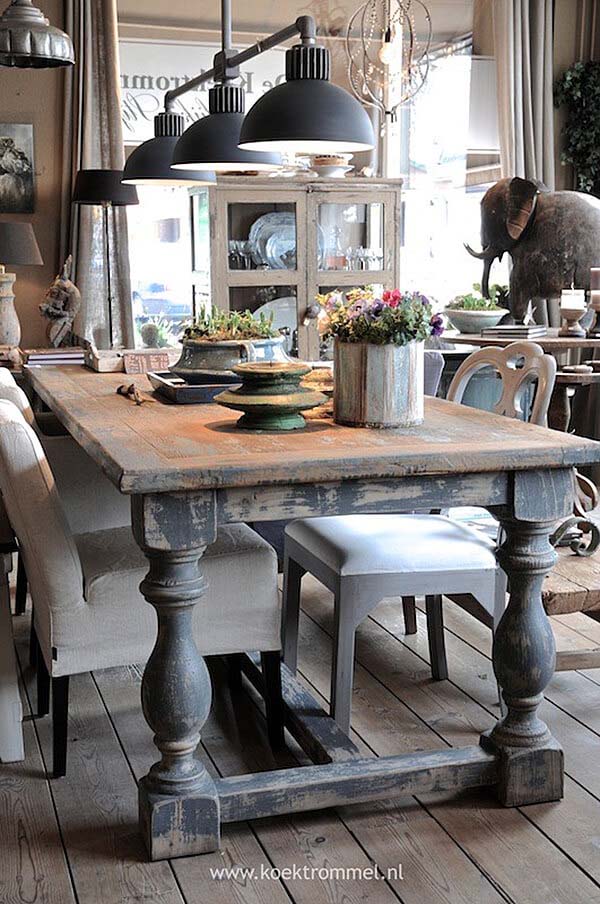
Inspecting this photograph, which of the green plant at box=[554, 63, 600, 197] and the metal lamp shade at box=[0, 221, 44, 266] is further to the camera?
the green plant at box=[554, 63, 600, 197]

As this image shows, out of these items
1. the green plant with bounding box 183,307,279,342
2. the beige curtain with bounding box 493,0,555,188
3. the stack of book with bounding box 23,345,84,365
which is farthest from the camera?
the beige curtain with bounding box 493,0,555,188

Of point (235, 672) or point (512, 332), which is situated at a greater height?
Answer: point (512, 332)

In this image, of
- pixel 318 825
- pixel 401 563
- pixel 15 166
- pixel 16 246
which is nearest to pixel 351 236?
pixel 15 166

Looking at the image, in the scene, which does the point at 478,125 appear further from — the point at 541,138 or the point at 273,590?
the point at 273,590

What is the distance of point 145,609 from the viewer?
254 centimetres

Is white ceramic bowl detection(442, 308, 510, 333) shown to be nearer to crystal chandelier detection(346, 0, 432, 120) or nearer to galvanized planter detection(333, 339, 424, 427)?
crystal chandelier detection(346, 0, 432, 120)

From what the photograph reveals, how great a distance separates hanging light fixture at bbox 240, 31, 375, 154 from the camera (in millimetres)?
2541

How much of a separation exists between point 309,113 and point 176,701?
134cm

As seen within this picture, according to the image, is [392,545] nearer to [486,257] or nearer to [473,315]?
[473,315]

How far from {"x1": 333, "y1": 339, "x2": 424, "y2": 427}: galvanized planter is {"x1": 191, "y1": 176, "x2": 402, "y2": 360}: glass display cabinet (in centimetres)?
341

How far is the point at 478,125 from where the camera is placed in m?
6.77

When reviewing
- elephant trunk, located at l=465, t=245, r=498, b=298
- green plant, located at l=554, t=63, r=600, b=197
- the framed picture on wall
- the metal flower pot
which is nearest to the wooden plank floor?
the metal flower pot

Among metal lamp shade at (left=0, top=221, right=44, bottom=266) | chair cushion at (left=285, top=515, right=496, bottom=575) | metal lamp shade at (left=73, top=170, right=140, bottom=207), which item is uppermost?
metal lamp shade at (left=73, top=170, right=140, bottom=207)

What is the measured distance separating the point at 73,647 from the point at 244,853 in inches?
23.1
